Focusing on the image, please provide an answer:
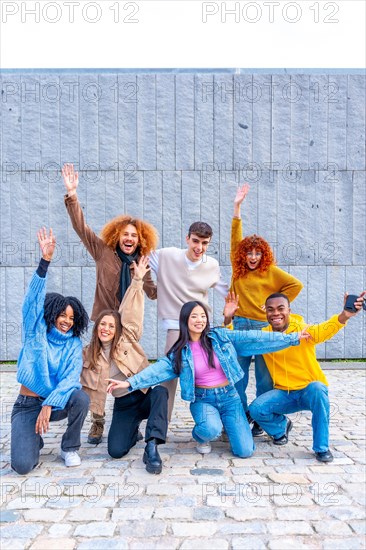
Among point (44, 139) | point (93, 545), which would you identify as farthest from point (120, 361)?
point (44, 139)

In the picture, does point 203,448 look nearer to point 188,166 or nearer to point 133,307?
point 133,307

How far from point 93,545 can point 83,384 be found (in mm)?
1912

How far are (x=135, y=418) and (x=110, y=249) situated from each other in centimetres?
149

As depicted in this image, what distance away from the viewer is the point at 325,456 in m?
4.19

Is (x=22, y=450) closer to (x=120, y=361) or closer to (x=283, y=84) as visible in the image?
(x=120, y=361)

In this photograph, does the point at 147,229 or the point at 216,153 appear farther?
the point at 216,153

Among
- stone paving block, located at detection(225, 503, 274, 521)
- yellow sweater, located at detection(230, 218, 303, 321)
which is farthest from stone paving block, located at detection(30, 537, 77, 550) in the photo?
yellow sweater, located at detection(230, 218, 303, 321)

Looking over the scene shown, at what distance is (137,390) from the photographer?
15.1 ft

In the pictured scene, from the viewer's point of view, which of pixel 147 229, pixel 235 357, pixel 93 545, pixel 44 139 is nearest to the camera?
pixel 93 545

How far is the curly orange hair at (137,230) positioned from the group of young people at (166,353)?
0.01m

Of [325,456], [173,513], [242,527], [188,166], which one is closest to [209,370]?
[325,456]

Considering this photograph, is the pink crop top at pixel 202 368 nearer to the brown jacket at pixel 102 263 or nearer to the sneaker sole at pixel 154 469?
the sneaker sole at pixel 154 469

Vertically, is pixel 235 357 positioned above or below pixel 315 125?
below

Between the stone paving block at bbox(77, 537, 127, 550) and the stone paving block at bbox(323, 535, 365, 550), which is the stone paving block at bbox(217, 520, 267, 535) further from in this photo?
the stone paving block at bbox(77, 537, 127, 550)
